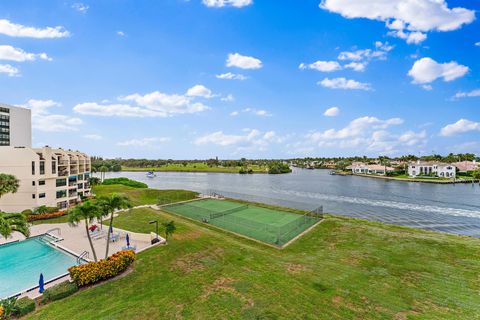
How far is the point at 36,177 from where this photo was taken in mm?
35406

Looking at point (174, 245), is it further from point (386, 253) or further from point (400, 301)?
point (386, 253)

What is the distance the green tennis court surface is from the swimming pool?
51.2ft

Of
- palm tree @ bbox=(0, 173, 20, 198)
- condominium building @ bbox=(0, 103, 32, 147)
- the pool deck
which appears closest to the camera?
the pool deck

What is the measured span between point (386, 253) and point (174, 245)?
18881 mm

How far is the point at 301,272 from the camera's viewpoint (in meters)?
17.3

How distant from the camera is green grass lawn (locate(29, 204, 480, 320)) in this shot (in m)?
12.7

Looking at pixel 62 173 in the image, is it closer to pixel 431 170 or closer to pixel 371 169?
pixel 431 170

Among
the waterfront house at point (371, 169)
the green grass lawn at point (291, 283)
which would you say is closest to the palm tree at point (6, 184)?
the green grass lawn at point (291, 283)

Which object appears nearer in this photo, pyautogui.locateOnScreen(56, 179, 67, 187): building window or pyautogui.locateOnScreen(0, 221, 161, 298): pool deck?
pyautogui.locateOnScreen(0, 221, 161, 298): pool deck

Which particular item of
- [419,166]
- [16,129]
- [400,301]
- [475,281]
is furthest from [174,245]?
[419,166]

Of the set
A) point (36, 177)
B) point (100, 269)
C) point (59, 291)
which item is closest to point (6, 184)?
point (36, 177)

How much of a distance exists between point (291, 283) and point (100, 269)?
1240 cm

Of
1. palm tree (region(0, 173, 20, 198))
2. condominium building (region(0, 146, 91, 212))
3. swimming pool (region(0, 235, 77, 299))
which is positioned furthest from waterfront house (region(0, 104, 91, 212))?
palm tree (region(0, 173, 20, 198))

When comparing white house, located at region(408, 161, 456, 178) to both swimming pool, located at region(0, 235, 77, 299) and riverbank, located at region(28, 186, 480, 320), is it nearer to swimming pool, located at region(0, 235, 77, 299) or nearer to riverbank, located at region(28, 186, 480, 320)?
riverbank, located at region(28, 186, 480, 320)
